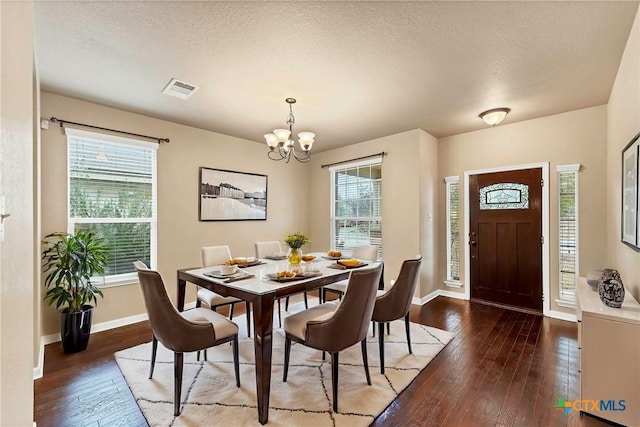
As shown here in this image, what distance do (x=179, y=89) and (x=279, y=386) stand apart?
113 inches

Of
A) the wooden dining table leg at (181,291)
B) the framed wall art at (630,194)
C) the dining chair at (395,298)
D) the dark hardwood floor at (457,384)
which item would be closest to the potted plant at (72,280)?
the dark hardwood floor at (457,384)

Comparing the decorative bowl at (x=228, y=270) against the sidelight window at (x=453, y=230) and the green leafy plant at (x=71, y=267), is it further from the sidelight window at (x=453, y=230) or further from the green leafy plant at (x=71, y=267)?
the sidelight window at (x=453, y=230)

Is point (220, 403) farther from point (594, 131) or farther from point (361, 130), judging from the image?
point (594, 131)

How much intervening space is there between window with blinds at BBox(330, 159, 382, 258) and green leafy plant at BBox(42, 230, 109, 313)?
357 centimetres

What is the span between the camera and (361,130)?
14.0ft

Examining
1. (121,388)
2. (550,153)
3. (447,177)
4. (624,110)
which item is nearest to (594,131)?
(550,153)

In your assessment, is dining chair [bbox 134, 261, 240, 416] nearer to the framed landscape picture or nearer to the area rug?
the area rug

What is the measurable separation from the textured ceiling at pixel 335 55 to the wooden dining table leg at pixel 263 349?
1842 millimetres

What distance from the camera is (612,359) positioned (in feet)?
6.00

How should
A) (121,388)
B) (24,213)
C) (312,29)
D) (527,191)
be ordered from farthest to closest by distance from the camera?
(527,191)
(121,388)
(312,29)
(24,213)

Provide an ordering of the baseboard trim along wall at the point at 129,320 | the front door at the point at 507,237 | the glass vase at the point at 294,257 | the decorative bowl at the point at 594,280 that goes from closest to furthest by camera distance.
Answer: the baseboard trim along wall at the point at 129,320 < the decorative bowl at the point at 594,280 < the glass vase at the point at 294,257 < the front door at the point at 507,237

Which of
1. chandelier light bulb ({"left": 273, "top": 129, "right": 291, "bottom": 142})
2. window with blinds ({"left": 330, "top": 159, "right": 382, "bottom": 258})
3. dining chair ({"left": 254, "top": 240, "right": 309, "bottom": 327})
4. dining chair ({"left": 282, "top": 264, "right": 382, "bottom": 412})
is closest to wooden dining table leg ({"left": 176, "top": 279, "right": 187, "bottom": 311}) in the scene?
dining chair ({"left": 254, "top": 240, "right": 309, "bottom": 327})

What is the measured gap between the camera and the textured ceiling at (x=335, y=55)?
180cm

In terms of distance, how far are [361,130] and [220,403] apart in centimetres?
368
